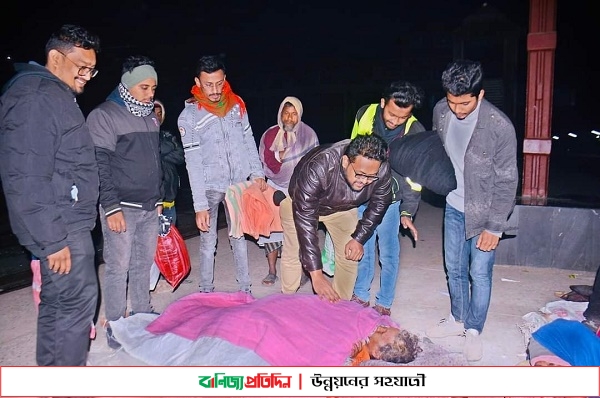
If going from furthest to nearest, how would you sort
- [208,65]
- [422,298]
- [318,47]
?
1. [318,47]
2. [422,298]
3. [208,65]

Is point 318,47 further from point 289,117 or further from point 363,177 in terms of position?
point 363,177

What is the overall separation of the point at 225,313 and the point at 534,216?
374 centimetres

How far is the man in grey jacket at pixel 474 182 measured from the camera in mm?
3096

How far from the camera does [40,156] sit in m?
2.39

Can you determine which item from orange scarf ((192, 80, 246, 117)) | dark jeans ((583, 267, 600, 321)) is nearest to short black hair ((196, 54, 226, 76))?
orange scarf ((192, 80, 246, 117))

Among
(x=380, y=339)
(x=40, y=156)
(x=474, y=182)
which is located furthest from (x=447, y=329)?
(x=40, y=156)

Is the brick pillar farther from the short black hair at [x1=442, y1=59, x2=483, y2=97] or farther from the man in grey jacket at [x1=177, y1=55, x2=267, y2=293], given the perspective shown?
the man in grey jacket at [x1=177, y1=55, x2=267, y2=293]

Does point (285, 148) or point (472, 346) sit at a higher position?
point (285, 148)

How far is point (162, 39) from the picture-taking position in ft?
49.5

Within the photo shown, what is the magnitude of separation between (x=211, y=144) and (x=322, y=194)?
1.12 m

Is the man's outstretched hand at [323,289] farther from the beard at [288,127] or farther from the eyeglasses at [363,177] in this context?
the beard at [288,127]

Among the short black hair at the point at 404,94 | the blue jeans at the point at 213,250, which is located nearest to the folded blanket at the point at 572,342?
the short black hair at the point at 404,94

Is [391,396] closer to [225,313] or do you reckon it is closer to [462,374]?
[462,374]

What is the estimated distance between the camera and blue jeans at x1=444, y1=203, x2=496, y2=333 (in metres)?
3.39
